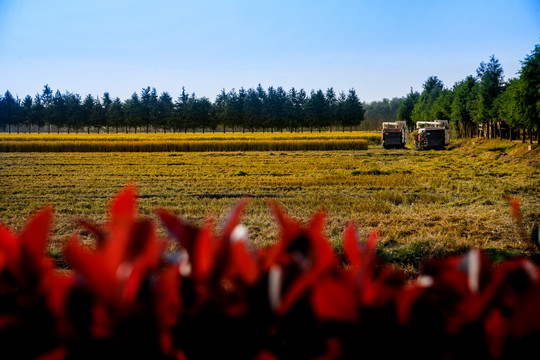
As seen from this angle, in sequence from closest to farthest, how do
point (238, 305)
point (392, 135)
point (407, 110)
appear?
1. point (238, 305)
2. point (392, 135)
3. point (407, 110)

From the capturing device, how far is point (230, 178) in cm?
1616

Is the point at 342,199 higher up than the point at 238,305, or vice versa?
the point at 238,305

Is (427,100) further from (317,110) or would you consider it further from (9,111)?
(9,111)

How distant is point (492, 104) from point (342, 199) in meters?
34.1

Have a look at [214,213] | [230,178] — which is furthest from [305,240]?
[230,178]

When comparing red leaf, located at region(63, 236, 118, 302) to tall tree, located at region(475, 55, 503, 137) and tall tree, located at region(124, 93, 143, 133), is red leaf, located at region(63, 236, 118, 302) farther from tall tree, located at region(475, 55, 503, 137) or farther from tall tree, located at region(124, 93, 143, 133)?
tall tree, located at region(124, 93, 143, 133)

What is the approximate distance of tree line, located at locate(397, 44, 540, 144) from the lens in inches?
1010

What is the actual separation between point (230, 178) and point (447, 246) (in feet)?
34.0

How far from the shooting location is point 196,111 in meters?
78.0

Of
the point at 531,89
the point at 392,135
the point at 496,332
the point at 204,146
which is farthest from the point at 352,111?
the point at 496,332

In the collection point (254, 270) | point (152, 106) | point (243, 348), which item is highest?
point (152, 106)

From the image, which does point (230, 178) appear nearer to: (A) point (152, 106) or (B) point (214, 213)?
(B) point (214, 213)

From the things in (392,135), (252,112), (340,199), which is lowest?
(340,199)

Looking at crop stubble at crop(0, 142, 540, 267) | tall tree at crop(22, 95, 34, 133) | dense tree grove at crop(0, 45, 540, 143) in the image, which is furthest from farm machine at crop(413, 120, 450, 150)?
tall tree at crop(22, 95, 34, 133)
